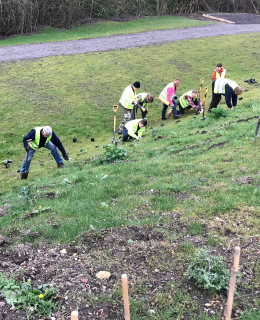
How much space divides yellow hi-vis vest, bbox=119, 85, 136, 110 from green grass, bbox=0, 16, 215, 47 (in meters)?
13.2

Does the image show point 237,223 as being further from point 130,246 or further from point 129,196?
point 129,196

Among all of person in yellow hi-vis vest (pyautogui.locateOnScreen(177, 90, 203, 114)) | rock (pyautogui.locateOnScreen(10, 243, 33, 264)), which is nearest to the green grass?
person in yellow hi-vis vest (pyautogui.locateOnScreen(177, 90, 203, 114))

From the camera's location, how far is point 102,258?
165 inches

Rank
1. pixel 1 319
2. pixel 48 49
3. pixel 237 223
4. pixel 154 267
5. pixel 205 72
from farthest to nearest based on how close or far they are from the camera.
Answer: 1. pixel 48 49
2. pixel 205 72
3. pixel 237 223
4. pixel 154 267
5. pixel 1 319

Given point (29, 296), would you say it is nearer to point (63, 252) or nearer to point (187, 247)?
point (63, 252)

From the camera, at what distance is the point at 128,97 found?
12.1 metres

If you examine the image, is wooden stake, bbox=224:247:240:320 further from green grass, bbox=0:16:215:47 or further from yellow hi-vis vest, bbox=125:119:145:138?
green grass, bbox=0:16:215:47

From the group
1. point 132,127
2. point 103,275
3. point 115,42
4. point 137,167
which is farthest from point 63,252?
point 115,42

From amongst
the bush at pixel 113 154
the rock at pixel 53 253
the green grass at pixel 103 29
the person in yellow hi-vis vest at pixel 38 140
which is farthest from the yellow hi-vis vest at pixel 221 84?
the green grass at pixel 103 29

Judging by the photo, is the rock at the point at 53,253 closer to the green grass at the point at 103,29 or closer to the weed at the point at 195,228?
the weed at the point at 195,228

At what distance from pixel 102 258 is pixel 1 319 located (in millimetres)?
1454

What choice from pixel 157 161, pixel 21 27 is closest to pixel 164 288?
pixel 157 161

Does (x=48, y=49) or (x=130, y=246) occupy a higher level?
(x=48, y=49)

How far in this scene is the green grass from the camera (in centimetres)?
2305
